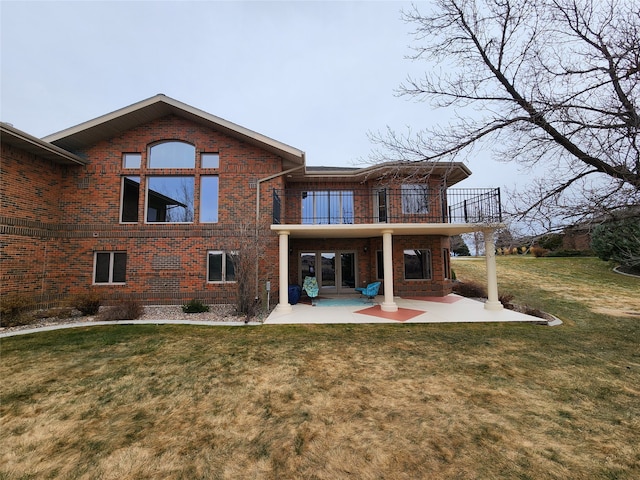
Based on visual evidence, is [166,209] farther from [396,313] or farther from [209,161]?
[396,313]

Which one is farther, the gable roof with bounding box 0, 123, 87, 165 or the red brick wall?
the red brick wall

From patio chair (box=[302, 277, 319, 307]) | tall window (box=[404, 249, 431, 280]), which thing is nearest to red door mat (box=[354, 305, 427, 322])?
patio chair (box=[302, 277, 319, 307])

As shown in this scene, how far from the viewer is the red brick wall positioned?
10.1 m

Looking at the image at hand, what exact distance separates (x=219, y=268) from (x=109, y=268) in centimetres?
412

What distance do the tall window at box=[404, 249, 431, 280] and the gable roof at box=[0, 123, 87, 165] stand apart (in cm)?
1396

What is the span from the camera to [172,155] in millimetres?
11023

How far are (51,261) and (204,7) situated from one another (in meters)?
13.3

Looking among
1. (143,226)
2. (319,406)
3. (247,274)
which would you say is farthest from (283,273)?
(319,406)

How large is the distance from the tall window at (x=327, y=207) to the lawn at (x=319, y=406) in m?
7.01

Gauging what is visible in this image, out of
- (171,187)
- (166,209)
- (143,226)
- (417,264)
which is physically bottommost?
(417,264)

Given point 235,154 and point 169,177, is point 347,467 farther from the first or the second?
point 169,177

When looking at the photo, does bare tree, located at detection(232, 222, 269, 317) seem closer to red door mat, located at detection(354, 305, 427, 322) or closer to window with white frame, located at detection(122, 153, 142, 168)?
red door mat, located at detection(354, 305, 427, 322)

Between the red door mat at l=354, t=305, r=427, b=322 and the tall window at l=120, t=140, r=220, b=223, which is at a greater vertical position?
the tall window at l=120, t=140, r=220, b=223

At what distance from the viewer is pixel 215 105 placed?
261 feet
